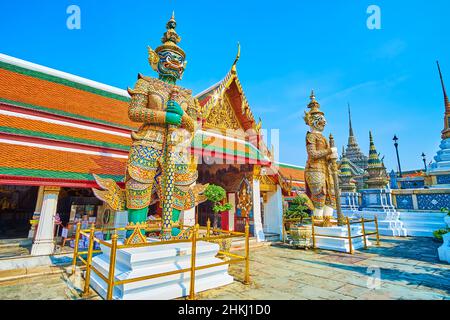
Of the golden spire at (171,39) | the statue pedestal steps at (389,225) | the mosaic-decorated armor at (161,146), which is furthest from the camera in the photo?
the statue pedestal steps at (389,225)

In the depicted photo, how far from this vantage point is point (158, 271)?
130 inches

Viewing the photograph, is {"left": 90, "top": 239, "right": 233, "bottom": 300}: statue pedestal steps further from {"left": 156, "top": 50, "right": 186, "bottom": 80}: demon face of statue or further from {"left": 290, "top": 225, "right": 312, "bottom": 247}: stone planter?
{"left": 290, "top": 225, "right": 312, "bottom": 247}: stone planter

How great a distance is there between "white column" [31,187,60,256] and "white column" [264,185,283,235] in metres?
8.12

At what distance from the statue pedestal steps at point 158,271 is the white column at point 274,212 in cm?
645

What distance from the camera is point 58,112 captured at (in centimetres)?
707

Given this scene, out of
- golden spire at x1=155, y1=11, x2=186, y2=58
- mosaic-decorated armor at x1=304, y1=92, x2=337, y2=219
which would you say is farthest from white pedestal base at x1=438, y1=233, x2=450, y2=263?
golden spire at x1=155, y1=11, x2=186, y2=58

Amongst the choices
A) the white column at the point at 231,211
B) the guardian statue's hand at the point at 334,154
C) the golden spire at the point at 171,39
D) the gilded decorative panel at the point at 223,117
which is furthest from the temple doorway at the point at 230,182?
the golden spire at the point at 171,39

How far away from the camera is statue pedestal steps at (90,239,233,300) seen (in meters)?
3.12

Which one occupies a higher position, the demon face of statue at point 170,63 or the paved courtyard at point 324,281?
the demon face of statue at point 170,63

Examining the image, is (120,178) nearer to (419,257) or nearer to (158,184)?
(158,184)

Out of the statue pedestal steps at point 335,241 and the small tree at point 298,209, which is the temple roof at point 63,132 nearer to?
the small tree at point 298,209

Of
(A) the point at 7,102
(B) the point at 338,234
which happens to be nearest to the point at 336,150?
(B) the point at 338,234

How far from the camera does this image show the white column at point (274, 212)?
33.0 ft
